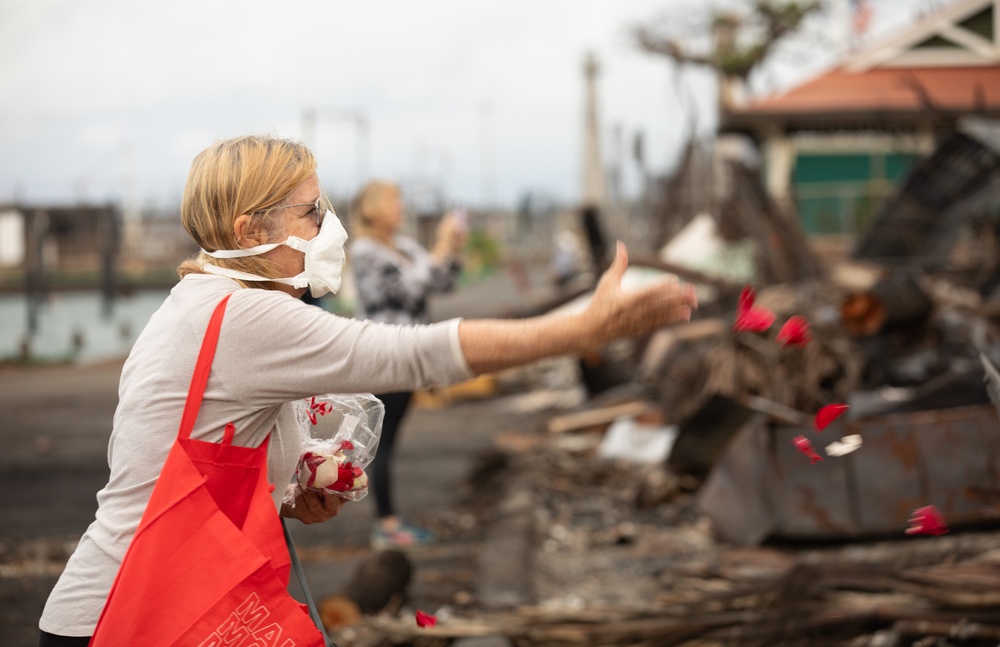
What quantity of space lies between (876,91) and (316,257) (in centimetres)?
2117

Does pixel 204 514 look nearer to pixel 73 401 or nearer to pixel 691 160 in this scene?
pixel 73 401

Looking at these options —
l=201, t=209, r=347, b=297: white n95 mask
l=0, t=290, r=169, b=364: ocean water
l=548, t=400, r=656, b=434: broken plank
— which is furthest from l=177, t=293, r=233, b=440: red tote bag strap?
l=0, t=290, r=169, b=364: ocean water

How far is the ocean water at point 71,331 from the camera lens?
19.4m

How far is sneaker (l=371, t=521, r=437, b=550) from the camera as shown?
630 centimetres

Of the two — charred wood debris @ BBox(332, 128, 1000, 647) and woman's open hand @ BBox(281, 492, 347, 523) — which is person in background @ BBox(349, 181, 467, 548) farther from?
woman's open hand @ BBox(281, 492, 347, 523)

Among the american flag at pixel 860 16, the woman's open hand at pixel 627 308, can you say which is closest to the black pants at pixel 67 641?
the woman's open hand at pixel 627 308

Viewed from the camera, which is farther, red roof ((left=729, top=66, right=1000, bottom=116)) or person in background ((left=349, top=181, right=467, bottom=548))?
red roof ((left=729, top=66, right=1000, bottom=116))

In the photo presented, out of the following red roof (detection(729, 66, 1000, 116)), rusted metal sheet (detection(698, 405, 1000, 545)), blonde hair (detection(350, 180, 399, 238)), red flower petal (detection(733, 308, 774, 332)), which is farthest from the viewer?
red roof (detection(729, 66, 1000, 116))

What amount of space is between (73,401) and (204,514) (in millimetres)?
12911

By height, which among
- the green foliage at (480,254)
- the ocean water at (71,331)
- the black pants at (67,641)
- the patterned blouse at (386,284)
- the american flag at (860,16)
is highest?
the american flag at (860,16)

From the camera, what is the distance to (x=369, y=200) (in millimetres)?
6375

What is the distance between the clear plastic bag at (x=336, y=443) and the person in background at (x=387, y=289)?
373 centimetres

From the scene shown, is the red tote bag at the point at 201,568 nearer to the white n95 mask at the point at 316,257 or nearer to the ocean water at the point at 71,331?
the white n95 mask at the point at 316,257

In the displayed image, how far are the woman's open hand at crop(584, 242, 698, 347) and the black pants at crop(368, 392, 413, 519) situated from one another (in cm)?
428
